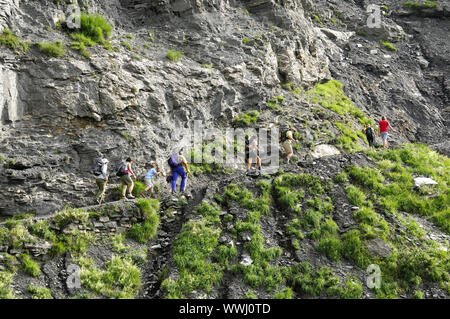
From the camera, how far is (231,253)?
11.6m

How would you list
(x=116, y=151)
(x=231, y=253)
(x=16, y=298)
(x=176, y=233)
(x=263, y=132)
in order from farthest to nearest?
(x=263, y=132) < (x=116, y=151) < (x=176, y=233) < (x=231, y=253) < (x=16, y=298)

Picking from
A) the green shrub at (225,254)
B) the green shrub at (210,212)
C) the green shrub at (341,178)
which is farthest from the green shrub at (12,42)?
the green shrub at (341,178)

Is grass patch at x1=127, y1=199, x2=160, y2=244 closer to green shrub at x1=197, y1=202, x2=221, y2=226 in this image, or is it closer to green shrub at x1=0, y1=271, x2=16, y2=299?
green shrub at x1=197, y1=202, x2=221, y2=226

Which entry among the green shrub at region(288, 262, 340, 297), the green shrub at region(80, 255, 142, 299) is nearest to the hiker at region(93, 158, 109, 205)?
the green shrub at region(80, 255, 142, 299)

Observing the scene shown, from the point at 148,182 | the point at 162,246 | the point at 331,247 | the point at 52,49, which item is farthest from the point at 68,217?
the point at 331,247

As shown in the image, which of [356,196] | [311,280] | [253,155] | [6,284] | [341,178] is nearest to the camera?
[6,284]

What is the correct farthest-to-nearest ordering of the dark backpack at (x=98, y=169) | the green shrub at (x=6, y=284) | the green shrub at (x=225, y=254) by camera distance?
1. the dark backpack at (x=98, y=169)
2. the green shrub at (x=225, y=254)
3. the green shrub at (x=6, y=284)

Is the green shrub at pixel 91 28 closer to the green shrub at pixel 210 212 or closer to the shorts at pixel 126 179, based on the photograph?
the shorts at pixel 126 179

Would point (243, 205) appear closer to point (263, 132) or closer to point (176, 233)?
point (176, 233)

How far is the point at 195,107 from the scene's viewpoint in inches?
771

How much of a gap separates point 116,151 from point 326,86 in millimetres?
18362

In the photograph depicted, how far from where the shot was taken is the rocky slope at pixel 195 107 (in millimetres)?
12195

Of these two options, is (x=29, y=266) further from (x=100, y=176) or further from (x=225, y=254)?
(x=225, y=254)
